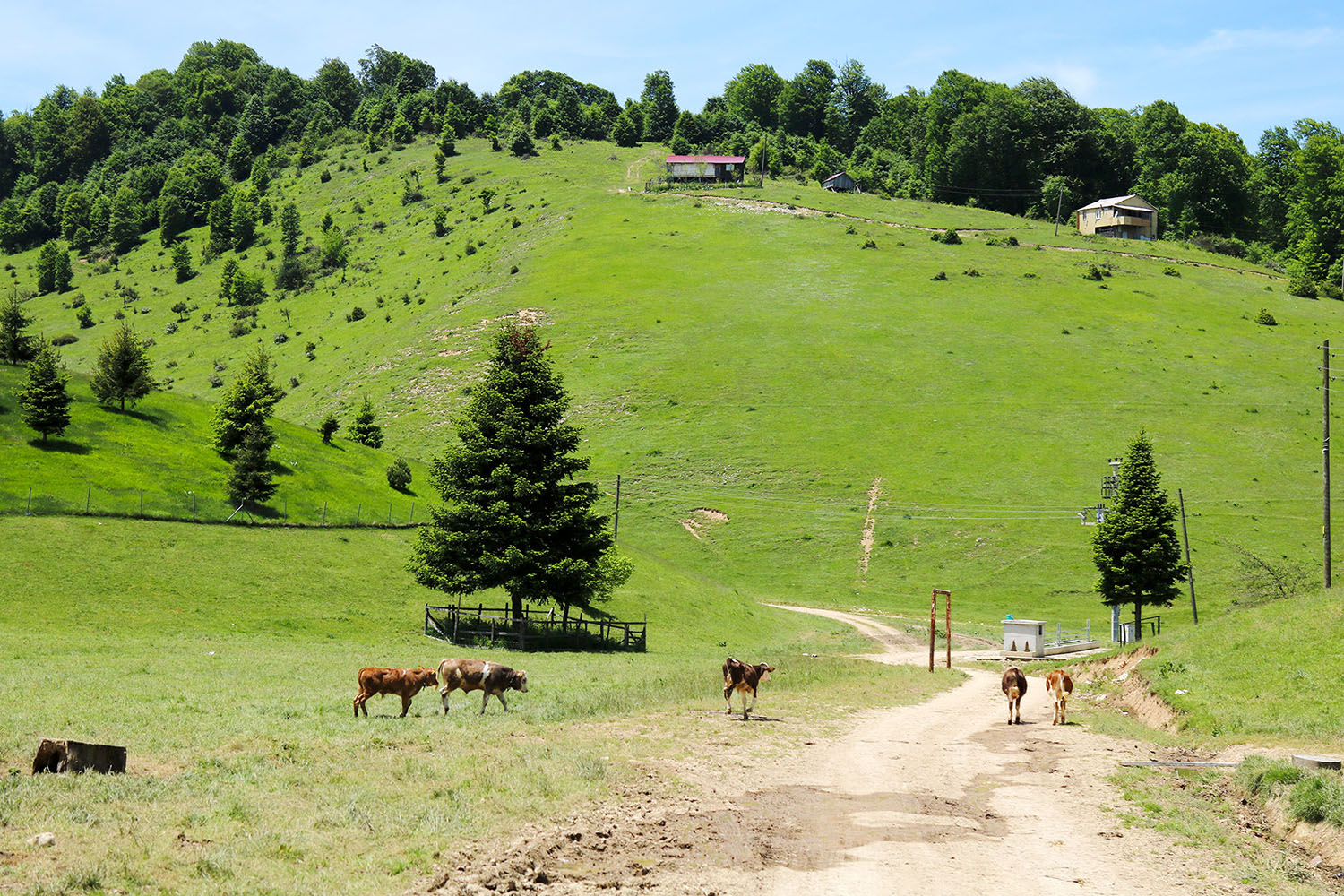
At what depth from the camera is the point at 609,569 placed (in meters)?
51.1

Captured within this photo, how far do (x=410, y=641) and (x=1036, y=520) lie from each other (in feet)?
203

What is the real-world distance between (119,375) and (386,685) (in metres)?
57.8

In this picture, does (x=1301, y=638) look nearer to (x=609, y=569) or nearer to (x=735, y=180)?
(x=609, y=569)

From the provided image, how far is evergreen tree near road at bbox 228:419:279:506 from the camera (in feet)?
200

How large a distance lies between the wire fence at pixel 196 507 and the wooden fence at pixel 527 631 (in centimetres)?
1568

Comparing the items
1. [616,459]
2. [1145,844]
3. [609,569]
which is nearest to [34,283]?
[616,459]

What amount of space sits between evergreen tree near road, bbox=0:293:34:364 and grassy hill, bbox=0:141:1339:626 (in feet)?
122

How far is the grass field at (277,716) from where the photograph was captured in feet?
40.9

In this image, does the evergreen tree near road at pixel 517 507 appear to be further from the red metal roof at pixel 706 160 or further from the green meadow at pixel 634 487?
the red metal roof at pixel 706 160

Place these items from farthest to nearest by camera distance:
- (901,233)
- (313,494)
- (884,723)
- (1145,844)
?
1. (901,233)
2. (313,494)
3. (884,723)
4. (1145,844)

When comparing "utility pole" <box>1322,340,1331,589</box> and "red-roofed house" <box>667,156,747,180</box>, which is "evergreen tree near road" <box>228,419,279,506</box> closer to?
"utility pole" <box>1322,340,1331,589</box>

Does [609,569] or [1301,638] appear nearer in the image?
[1301,638]

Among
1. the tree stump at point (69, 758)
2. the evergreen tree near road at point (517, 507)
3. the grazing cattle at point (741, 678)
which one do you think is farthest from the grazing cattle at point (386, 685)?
the evergreen tree near road at point (517, 507)

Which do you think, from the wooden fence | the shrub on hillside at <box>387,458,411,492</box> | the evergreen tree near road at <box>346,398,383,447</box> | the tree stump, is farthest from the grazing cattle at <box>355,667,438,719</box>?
the evergreen tree near road at <box>346,398,383,447</box>
